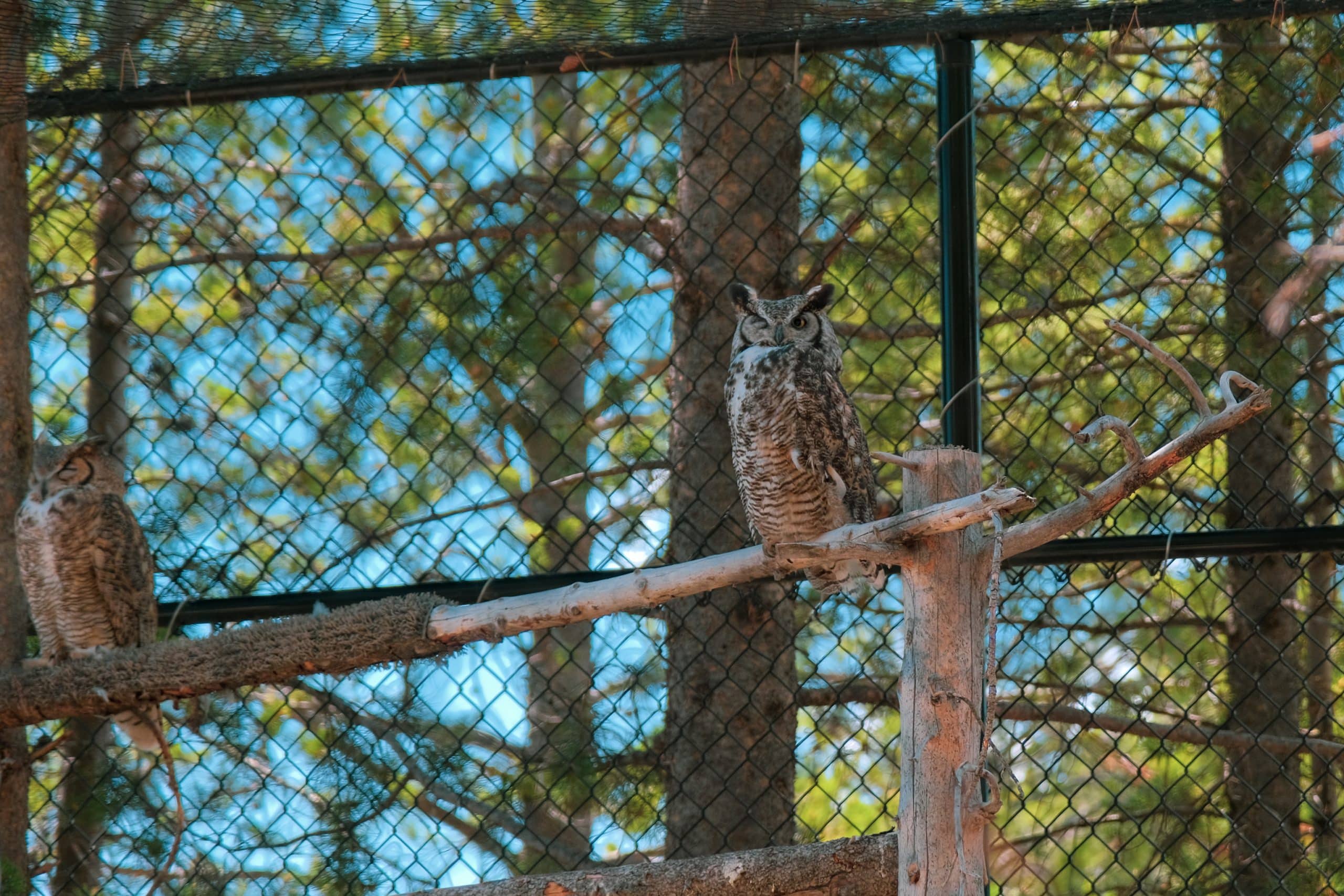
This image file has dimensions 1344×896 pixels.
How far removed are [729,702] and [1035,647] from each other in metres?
0.90

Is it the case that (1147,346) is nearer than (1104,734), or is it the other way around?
(1147,346)

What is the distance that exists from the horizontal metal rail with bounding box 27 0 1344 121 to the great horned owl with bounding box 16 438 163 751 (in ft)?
2.52

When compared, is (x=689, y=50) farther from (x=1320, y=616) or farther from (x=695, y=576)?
(x=1320, y=616)

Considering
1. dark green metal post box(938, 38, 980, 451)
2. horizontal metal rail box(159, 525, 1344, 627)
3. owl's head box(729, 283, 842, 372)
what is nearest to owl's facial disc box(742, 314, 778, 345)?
owl's head box(729, 283, 842, 372)

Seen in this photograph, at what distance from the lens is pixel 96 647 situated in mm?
2604

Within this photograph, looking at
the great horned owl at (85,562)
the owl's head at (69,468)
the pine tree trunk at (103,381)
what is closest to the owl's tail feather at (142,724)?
the great horned owl at (85,562)

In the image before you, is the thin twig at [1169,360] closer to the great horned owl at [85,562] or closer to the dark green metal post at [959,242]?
the dark green metal post at [959,242]

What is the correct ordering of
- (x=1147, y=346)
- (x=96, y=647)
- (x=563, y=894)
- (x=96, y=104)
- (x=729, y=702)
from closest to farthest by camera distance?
(x=1147, y=346) → (x=563, y=894) → (x=96, y=647) → (x=96, y=104) → (x=729, y=702)

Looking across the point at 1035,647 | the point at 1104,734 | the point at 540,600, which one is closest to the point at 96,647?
the point at 540,600

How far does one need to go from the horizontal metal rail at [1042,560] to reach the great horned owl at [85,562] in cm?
15

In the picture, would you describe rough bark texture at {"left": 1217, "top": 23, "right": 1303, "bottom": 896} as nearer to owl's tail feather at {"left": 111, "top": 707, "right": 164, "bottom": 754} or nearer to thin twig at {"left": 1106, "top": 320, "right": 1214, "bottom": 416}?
thin twig at {"left": 1106, "top": 320, "right": 1214, "bottom": 416}

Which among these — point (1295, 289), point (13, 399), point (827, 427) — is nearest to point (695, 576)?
point (827, 427)

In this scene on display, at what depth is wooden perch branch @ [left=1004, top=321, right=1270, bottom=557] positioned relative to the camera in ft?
5.43

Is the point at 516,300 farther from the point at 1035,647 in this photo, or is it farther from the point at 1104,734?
the point at 1104,734
